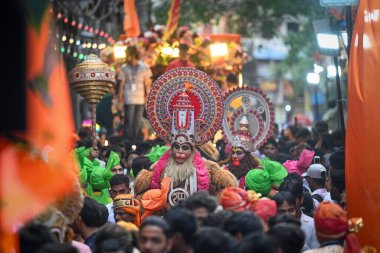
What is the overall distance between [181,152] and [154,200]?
2.45ft

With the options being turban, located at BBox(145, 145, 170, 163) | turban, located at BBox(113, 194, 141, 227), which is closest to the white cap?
turban, located at BBox(145, 145, 170, 163)

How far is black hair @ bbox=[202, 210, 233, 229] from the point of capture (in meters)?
7.21

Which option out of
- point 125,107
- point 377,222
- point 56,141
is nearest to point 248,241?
point 56,141

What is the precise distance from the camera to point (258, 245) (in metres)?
6.28

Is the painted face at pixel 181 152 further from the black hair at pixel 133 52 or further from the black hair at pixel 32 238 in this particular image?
the black hair at pixel 133 52

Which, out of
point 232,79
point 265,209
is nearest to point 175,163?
point 265,209

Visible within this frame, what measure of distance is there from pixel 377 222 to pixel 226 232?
6.62 ft

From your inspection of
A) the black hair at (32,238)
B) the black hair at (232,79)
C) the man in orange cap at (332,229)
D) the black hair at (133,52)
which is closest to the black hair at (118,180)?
the man in orange cap at (332,229)

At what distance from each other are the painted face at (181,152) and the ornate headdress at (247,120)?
154cm

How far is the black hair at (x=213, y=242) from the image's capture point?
6.46 m

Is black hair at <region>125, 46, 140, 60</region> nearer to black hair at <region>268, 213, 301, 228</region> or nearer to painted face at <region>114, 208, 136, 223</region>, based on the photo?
painted face at <region>114, 208, 136, 223</region>

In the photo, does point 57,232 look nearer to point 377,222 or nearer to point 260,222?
point 260,222

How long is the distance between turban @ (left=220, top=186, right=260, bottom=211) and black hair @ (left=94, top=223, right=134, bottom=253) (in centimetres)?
113

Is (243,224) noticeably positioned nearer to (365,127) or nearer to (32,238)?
(32,238)
